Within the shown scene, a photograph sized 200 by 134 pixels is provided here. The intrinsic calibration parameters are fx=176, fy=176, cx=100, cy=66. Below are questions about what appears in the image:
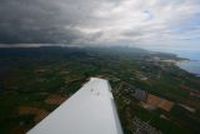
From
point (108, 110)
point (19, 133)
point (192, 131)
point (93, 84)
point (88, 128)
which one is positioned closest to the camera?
point (88, 128)

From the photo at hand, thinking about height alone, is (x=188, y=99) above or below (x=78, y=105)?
below

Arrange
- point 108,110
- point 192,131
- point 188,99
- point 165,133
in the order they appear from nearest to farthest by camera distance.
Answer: point 108,110 → point 165,133 → point 192,131 → point 188,99

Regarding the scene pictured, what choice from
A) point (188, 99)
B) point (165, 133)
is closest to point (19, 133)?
point (165, 133)

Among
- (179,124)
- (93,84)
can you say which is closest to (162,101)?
(179,124)

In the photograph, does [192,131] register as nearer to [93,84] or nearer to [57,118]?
[93,84]

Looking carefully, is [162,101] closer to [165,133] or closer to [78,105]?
[165,133]

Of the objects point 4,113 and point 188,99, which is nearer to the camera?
point 4,113
